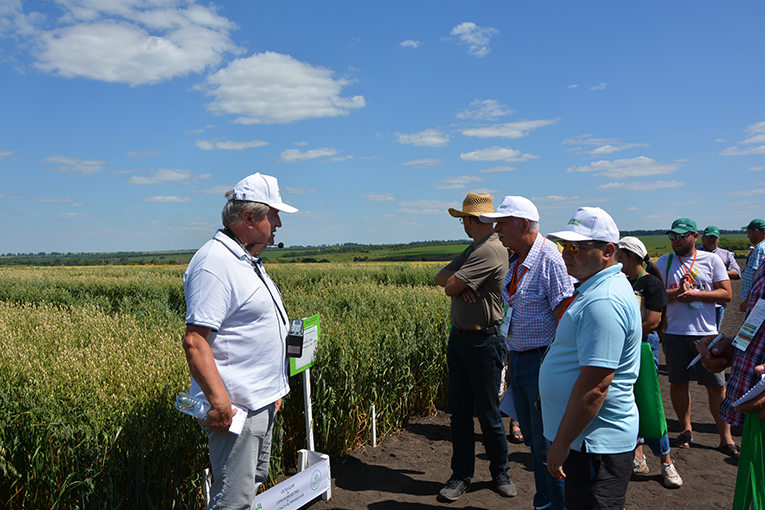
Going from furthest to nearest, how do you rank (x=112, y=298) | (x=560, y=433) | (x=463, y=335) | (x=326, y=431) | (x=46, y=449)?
(x=112, y=298) < (x=326, y=431) < (x=463, y=335) < (x=46, y=449) < (x=560, y=433)

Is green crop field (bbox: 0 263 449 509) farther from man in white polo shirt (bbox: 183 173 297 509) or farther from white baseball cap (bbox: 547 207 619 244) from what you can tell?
white baseball cap (bbox: 547 207 619 244)

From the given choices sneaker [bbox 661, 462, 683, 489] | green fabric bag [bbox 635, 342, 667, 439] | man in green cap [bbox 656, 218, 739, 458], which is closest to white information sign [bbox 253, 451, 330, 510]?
green fabric bag [bbox 635, 342, 667, 439]

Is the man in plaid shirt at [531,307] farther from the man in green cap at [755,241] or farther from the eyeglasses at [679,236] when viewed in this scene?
the man in green cap at [755,241]

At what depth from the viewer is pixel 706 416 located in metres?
5.79

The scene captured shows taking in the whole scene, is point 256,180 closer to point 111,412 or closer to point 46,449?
point 111,412

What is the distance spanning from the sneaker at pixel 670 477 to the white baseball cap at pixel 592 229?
294 cm

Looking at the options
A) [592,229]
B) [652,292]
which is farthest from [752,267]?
[592,229]

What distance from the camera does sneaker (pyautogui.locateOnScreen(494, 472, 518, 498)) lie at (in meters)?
3.88

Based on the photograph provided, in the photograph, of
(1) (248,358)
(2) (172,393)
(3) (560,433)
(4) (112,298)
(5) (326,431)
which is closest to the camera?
(3) (560,433)

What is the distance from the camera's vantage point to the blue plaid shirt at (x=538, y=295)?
10.3 feet

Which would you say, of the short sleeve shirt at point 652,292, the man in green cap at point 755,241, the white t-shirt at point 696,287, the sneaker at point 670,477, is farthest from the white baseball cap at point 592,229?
the man in green cap at point 755,241

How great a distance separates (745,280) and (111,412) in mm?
7332

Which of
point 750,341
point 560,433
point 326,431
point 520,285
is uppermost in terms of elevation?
point 520,285

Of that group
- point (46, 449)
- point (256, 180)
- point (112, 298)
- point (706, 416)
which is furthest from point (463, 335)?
point (112, 298)
